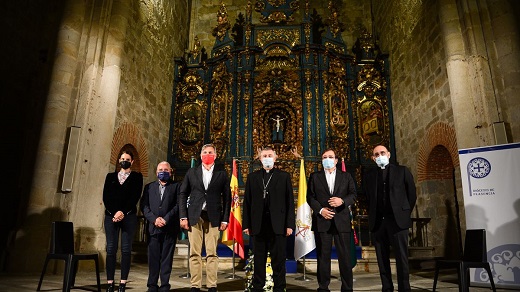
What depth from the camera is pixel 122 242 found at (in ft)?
13.4

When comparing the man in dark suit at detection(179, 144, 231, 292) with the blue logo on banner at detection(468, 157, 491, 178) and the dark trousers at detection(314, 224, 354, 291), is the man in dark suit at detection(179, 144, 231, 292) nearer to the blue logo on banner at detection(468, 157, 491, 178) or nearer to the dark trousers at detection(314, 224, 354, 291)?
the dark trousers at detection(314, 224, 354, 291)

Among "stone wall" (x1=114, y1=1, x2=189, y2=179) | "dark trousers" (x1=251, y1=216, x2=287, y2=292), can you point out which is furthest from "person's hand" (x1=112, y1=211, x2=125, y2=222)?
"stone wall" (x1=114, y1=1, x2=189, y2=179)

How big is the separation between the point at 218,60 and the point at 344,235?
8.65 metres

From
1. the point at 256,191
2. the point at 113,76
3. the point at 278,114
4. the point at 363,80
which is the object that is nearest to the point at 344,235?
the point at 256,191

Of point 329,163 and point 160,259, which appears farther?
point 329,163

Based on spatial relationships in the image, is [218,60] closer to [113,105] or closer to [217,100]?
[217,100]

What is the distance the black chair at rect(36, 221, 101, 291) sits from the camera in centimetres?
389

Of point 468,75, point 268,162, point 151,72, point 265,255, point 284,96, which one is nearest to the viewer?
point 265,255

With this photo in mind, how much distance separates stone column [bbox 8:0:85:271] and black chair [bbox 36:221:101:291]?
196cm

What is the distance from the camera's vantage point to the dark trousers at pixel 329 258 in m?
3.75

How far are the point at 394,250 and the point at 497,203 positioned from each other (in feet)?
7.03

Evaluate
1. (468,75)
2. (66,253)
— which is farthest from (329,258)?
(468,75)

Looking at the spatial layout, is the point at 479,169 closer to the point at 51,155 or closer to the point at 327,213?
the point at 327,213

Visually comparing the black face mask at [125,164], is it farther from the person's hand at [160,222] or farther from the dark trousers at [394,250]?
the dark trousers at [394,250]
